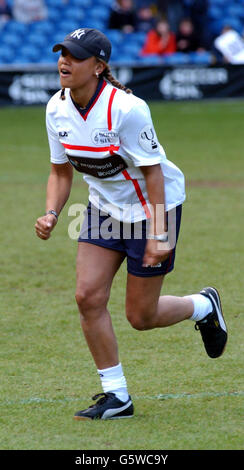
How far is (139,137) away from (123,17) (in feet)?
57.6

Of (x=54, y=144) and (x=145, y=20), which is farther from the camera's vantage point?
(x=145, y=20)

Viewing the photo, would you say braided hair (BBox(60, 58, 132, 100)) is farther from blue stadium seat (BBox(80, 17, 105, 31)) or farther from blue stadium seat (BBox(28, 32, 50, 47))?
blue stadium seat (BBox(80, 17, 105, 31))

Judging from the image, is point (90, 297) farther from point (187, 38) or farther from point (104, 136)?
point (187, 38)

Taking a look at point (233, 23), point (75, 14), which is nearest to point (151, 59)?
point (75, 14)

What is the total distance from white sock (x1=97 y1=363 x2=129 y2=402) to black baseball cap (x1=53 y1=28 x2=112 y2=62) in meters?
1.69

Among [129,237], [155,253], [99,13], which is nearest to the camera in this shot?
[155,253]

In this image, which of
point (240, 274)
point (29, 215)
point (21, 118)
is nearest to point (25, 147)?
point (21, 118)

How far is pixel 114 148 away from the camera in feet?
14.7

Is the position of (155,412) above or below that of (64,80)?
below

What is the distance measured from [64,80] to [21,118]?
45.3 ft

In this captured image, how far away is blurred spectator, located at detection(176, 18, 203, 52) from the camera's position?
67.5ft

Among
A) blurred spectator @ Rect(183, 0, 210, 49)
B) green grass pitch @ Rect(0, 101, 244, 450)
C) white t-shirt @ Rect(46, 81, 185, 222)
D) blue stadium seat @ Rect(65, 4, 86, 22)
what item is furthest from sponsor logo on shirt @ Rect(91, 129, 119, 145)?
blue stadium seat @ Rect(65, 4, 86, 22)

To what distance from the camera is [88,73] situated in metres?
4.44

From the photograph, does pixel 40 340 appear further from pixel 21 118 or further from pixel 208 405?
pixel 21 118
